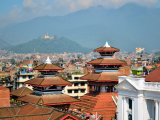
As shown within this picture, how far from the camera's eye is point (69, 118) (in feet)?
78.4

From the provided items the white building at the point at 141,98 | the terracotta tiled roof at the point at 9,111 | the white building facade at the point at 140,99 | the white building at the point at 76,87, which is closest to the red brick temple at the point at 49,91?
the terracotta tiled roof at the point at 9,111

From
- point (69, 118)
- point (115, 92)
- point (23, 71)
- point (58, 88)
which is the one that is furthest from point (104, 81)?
point (23, 71)

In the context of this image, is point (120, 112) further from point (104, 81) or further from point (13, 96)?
point (13, 96)

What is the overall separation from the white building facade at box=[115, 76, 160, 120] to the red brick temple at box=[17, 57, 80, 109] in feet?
29.8

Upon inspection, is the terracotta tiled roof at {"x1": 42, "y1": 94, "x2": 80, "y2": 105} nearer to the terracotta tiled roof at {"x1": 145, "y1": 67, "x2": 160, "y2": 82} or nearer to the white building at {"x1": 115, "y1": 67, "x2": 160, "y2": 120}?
the white building at {"x1": 115, "y1": 67, "x2": 160, "y2": 120}

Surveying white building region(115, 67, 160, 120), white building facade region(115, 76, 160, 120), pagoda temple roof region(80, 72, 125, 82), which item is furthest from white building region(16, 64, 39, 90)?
white building facade region(115, 76, 160, 120)

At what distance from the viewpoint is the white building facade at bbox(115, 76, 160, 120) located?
93.1ft

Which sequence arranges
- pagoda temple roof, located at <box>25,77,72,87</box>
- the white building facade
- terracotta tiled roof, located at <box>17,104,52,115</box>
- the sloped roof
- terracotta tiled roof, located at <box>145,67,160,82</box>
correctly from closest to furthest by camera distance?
the sloped roof, terracotta tiled roof, located at <box>17,104,52,115</box>, the white building facade, terracotta tiled roof, located at <box>145,67,160,82</box>, pagoda temple roof, located at <box>25,77,72,87</box>

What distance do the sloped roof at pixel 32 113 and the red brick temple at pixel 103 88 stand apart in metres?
12.1

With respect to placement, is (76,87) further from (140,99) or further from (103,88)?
(140,99)

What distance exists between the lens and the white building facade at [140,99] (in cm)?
2838

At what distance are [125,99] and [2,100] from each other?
61.1ft

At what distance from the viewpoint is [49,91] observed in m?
39.6

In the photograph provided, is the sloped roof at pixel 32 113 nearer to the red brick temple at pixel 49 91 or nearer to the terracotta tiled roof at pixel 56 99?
the terracotta tiled roof at pixel 56 99
